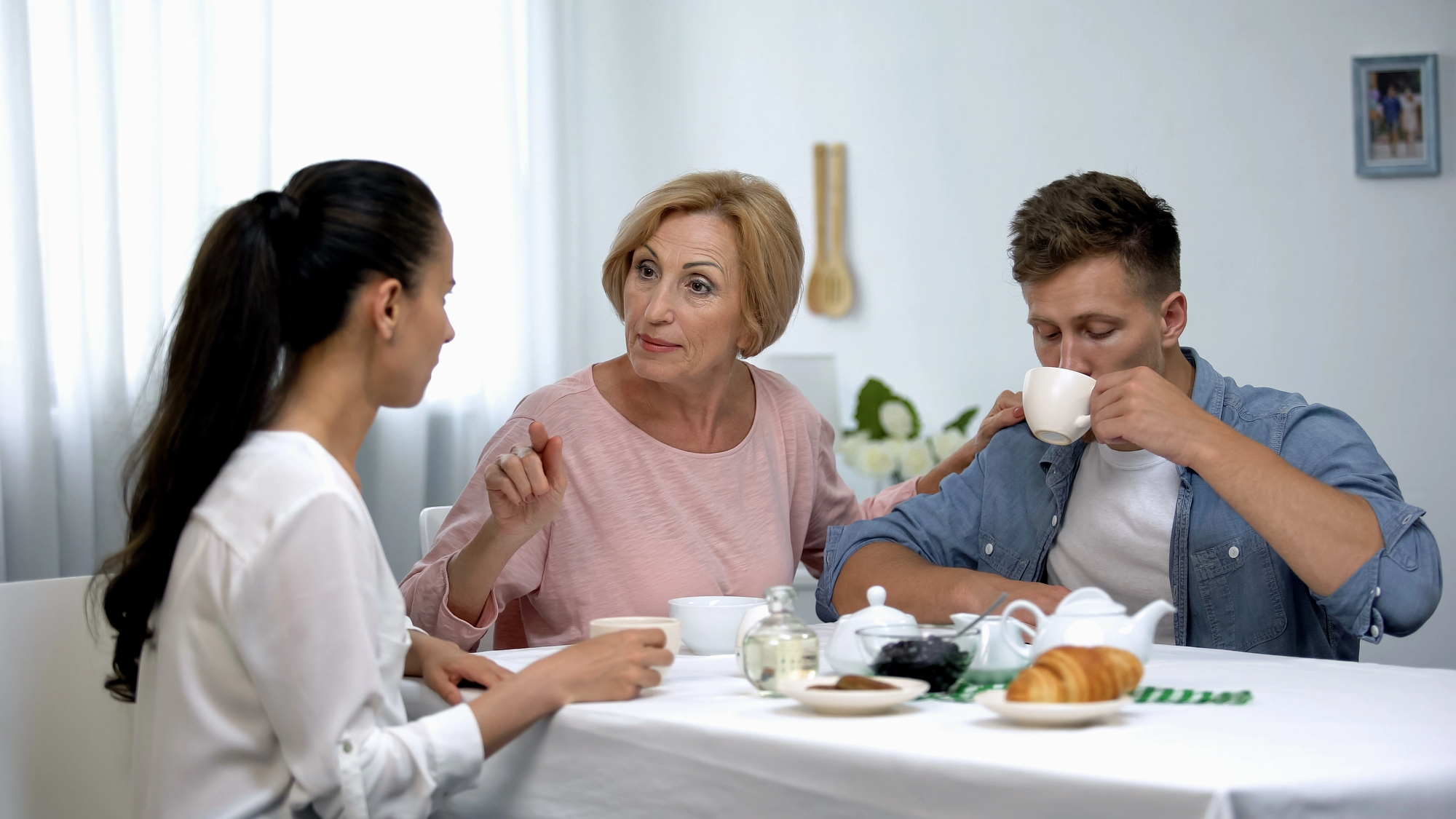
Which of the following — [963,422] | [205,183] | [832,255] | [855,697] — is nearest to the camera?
[855,697]

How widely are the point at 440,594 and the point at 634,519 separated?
322 millimetres

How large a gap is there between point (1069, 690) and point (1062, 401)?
25.3 inches

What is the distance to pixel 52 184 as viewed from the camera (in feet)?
8.16

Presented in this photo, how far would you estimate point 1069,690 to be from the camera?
2.92ft

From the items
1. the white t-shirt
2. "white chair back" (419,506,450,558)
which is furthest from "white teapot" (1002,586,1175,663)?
"white chair back" (419,506,450,558)

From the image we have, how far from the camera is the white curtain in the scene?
2.43 metres

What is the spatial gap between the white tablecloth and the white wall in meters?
2.00

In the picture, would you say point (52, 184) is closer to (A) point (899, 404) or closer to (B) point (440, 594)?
(B) point (440, 594)

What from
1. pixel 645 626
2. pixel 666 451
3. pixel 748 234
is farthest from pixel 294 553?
pixel 748 234

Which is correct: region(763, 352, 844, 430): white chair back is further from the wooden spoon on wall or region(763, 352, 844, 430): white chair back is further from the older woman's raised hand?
the older woman's raised hand

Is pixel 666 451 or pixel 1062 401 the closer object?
pixel 1062 401

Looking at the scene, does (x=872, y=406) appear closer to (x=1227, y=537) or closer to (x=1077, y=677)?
(x=1227, y=537)

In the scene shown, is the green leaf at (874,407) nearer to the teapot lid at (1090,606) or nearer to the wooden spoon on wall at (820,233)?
the wooden spoon on wall at (820,233)

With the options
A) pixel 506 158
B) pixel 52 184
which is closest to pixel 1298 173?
pixel 506 158
